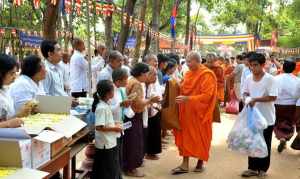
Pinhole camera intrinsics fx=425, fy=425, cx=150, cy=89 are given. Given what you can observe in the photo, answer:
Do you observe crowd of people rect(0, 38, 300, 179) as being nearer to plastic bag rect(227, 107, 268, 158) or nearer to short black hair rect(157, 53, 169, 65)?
short black hair rect(157, 53, 169, 65)

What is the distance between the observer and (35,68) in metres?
4.02

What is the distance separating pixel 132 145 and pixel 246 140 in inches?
59.3

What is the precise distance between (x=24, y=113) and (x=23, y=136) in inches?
31.5

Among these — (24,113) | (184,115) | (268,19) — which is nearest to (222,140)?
(184,115)

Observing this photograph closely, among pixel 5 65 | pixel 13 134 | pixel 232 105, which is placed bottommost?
pixel 232 105

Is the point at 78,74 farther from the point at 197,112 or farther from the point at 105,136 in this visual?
the point at 105,136

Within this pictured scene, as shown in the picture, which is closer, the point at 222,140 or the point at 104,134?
the point at 104,134

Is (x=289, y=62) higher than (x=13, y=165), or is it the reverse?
(x=289, y=62)

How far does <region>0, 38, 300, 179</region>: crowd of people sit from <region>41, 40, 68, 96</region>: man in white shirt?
0.01m

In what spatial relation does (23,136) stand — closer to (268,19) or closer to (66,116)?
(66,116)

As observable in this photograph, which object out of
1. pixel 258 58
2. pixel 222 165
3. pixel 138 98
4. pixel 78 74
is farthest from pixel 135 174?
pixel 78 74

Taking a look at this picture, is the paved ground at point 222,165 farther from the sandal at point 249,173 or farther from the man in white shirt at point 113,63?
the man in white shirt at point 113,63

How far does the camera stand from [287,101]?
7066 millimetres

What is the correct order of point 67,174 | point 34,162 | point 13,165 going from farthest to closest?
point 67,174, point 34,162, point 13,165
